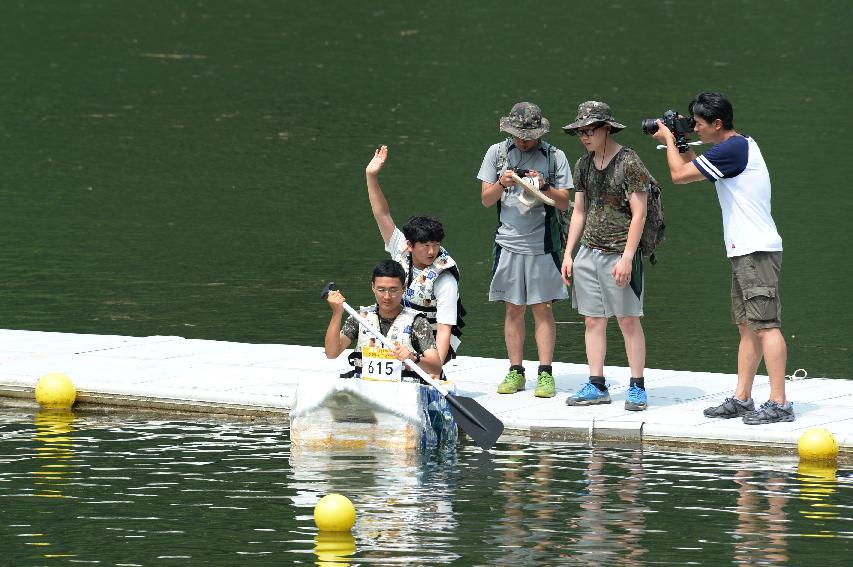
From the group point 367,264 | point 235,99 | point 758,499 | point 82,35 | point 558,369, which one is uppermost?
point 82,35

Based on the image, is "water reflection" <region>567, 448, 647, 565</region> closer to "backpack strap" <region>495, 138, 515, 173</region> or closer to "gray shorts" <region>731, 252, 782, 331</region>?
"gray shorts" <region>731, 252, 782, 331</region>

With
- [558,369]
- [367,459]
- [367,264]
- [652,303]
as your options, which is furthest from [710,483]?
[367,264]

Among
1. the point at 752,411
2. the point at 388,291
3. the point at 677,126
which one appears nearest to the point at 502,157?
the point at 677,126

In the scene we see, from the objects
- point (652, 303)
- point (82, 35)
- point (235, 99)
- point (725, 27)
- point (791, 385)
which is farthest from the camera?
point (725, 27)

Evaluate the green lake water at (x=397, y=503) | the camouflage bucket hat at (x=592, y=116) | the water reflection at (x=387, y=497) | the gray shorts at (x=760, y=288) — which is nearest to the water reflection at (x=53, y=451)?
the green lake water at (x=397, y=503)

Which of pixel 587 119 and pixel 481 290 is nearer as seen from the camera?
pixel 587 119

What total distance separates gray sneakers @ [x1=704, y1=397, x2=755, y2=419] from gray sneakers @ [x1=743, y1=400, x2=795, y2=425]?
7.2 inches

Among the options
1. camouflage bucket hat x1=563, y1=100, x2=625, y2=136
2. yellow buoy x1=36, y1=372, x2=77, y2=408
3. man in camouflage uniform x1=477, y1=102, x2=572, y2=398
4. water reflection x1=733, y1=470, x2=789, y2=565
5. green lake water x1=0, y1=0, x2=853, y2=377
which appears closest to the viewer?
water reflection x1=733, y1=470, x2=789, y2=565

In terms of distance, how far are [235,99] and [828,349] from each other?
20489 mm

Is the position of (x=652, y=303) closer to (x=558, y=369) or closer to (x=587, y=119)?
(x=558, y=369)

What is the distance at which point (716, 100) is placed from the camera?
12.4 m

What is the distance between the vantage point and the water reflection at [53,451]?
38.0 feet

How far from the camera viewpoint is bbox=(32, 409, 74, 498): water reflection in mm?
11570

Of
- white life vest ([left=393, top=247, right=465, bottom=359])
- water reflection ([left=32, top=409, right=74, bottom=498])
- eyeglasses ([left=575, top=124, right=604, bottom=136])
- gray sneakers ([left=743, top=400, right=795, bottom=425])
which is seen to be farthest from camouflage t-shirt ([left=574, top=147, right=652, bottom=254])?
water reflection ([left=32, top=409, right=74, bottom=498])
